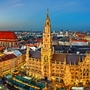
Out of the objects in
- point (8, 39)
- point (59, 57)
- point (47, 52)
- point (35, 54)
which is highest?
point (8, 39)

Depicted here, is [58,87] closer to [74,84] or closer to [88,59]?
[74,84]

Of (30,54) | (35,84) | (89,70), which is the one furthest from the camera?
(30,54)

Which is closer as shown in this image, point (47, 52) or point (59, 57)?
point (47, 52)

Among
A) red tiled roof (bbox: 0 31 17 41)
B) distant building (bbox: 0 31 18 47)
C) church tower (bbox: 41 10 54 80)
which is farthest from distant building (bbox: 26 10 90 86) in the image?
red tiled roof (bbox: 0 31 17 41)

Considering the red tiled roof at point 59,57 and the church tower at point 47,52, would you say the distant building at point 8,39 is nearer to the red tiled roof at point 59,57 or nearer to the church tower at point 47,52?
the church tower at point 47,52

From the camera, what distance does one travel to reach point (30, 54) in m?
78.0

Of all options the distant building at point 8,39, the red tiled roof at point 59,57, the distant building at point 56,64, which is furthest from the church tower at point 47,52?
the distant building at point 8,39

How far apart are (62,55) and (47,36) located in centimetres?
809

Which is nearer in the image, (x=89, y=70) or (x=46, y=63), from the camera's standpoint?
(x=89, y=70)

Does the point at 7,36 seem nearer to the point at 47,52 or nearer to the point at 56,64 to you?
the point at 47,52

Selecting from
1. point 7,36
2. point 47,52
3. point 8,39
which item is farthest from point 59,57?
point 7,36

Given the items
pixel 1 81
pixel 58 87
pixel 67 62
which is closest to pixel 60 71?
pixel 67 62

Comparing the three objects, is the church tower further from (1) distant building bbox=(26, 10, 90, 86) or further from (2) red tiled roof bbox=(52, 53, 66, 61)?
(2) red tiled roof bbox=(52, 53, 66, 61)

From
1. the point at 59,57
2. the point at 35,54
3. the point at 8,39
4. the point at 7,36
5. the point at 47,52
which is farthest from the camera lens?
the point at 7,36
